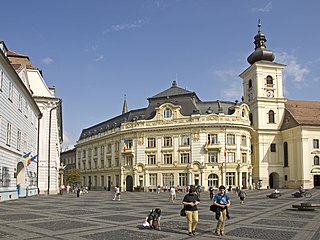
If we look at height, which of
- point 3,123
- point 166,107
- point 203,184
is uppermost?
point 166,107

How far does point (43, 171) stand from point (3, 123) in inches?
693

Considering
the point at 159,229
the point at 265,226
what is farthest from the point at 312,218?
the point at 159,229

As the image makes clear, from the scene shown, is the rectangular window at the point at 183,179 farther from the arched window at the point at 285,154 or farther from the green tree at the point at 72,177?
the green tree at the point at 72,177

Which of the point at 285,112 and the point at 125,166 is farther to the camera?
the point at 285,112

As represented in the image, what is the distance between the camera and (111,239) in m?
12.2

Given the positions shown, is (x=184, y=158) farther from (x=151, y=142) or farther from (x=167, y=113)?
(x=167, y=113)

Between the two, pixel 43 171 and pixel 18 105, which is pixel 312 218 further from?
pixel 43 171

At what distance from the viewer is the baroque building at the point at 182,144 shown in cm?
6259

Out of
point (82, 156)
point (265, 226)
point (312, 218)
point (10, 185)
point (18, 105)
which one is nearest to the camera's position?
point (265, 226)

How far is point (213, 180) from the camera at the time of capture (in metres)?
62.3

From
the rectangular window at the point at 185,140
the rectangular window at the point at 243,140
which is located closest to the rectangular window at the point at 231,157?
the rectangular window at the point at 243,140

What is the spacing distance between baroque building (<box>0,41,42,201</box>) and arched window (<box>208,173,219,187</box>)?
28.9 meters

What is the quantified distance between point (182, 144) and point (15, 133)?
3538 cm

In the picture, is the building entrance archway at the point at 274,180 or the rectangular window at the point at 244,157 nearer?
the rectangular window at the point at 244,157
